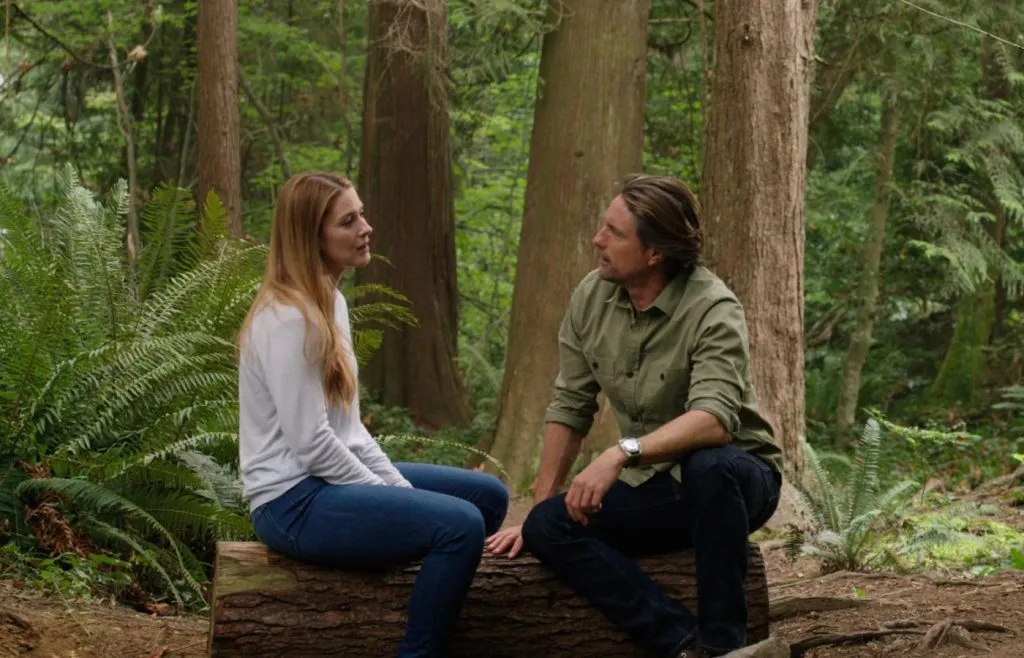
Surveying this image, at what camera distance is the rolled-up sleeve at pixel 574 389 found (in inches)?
166

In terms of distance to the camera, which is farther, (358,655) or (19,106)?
(19,106)

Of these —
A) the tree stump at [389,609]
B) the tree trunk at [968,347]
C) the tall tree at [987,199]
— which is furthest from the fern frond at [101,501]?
the tree trunk at [968,347]

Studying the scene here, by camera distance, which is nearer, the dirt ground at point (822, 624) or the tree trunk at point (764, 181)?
the dirt ground at point (822, 624)

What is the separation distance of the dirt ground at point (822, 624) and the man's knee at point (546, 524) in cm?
110

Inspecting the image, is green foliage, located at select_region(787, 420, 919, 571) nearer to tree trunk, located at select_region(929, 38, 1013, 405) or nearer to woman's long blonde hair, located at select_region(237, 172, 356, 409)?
woman's long blonde hair, located at select_region(237, 172, 356, 409)

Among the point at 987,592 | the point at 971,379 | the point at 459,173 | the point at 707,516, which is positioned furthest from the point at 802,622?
the point at 459,173

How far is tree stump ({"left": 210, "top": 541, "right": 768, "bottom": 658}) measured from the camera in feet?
12.5

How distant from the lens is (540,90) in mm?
9750

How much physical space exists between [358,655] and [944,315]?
1280 centimetres

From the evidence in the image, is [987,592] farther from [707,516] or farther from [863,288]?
[863,288]

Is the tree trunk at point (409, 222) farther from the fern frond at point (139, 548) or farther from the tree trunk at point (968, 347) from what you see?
the fern frond at point (139, 548)

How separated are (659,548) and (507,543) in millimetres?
508

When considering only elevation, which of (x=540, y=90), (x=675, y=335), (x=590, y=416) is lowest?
(x=590, y=416)

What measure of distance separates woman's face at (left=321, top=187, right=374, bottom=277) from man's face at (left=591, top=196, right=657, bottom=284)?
77 cm
